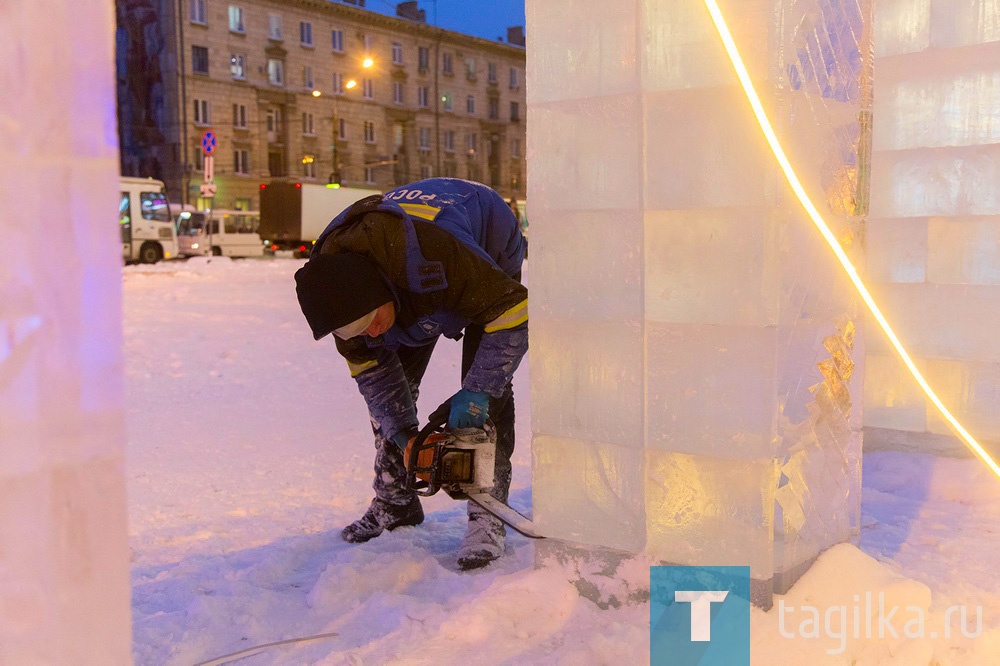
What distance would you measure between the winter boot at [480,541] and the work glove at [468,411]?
409 mm

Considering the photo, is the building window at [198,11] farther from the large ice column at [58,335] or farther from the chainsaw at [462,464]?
the large ice column at [58,335]

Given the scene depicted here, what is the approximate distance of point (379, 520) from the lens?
332 centimetres

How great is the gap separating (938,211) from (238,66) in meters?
39.8

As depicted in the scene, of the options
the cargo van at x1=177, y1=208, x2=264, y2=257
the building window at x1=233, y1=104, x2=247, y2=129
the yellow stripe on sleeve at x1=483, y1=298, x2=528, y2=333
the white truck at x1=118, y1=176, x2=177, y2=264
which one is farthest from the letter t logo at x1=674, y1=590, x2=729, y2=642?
the building window at x1=233, y1=104, x2=247, y2=129

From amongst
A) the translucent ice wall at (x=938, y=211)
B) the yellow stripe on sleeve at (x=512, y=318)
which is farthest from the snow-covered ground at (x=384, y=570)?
the yellow stripe on sleeve at (x=512, y=318)

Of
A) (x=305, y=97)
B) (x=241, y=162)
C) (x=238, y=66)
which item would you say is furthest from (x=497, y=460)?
(x=305, y=97)

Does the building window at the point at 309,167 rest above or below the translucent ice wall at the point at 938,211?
above

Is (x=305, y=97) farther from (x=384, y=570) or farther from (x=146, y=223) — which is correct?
(x=384, y=570)

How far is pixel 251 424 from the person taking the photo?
202 inches

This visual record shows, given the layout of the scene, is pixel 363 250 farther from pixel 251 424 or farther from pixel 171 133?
pixel 171 133

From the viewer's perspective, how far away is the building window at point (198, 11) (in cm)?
3772

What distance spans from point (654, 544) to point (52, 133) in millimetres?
1666

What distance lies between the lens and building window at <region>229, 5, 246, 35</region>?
3875cm

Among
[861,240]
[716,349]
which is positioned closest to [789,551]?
[716,349]
